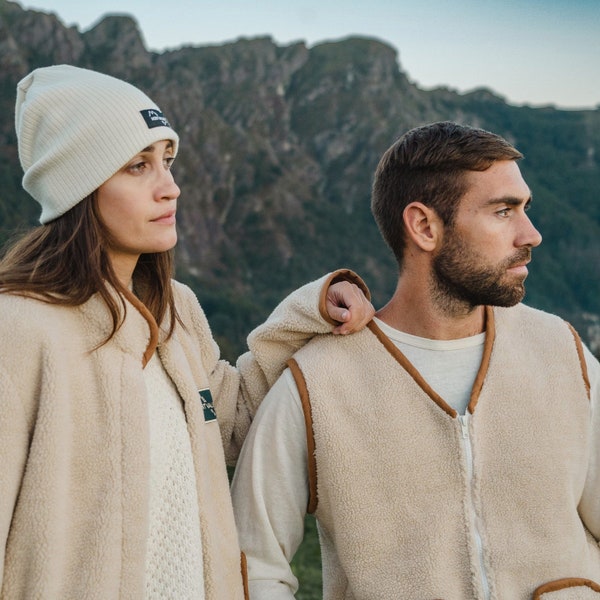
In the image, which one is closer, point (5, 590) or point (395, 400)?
point (5, 590)

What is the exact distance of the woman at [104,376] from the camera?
7.31ft

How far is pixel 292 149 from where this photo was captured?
145375 mm

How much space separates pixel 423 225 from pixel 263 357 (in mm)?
764

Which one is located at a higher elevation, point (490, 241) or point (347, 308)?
point (490, 241)

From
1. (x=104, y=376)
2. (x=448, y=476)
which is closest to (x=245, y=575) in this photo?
(x=448, y=476)

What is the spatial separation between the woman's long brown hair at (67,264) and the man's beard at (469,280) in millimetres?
1125

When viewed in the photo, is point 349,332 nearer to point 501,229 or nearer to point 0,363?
point 501,229

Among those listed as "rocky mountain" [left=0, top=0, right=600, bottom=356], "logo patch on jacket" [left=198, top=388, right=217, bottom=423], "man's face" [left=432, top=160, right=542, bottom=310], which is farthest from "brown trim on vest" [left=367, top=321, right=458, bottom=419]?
"rocky mountain" [left=0, top=0, right=600, bottom=356]

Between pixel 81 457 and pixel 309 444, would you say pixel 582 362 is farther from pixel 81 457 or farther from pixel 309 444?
pixel 81 457

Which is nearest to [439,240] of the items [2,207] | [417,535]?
[417,535]

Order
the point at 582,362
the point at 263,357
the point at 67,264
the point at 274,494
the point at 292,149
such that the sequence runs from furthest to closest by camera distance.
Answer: the point at 292,149 → the point at 263,357 → the point at 582,362 → the point at 274,494 → the point at 67,264

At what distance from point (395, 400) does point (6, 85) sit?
327 feet

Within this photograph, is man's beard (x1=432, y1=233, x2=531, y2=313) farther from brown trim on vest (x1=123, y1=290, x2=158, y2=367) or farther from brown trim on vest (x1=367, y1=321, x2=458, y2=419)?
brown trim on vest (x1=123, y1=290, x2=158, y2=367)

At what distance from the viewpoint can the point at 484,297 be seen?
2.85m
